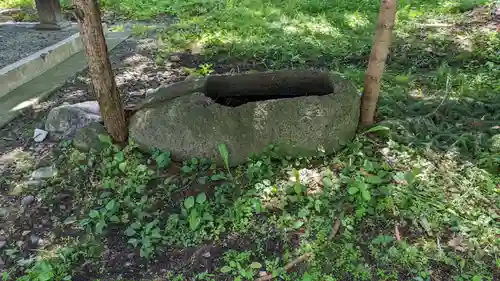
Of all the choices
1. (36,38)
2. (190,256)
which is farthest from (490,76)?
(36,38)

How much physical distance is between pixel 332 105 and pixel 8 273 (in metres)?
2.60

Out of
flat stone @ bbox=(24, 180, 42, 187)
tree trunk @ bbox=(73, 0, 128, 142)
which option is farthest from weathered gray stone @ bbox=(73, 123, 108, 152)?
flat stone @ bbox=(24, 180, 42, 187)

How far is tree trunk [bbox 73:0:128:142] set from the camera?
312 cm

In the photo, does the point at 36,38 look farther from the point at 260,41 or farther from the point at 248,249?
the point at 248,249

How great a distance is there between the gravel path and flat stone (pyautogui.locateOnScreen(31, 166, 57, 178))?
2.90 m

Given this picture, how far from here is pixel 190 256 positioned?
267 centimetres

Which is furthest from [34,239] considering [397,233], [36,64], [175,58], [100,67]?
[175,58]

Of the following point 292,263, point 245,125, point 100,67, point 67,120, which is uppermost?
point 100,67

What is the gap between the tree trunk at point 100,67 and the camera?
3.12 metres

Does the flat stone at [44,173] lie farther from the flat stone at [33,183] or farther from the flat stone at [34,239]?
the flat stone at [34,239]

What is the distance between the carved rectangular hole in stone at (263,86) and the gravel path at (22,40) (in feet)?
11.5

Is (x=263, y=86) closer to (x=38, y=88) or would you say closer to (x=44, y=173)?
(x=44, y=173)

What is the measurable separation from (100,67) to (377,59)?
2314mm

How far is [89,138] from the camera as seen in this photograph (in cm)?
357
